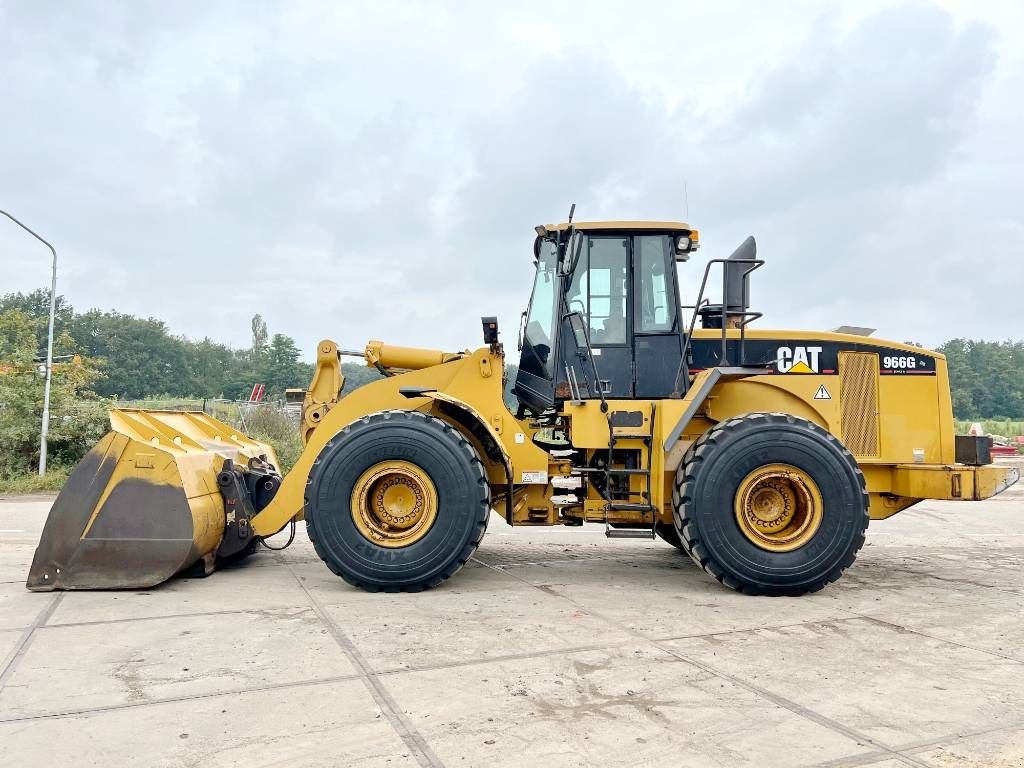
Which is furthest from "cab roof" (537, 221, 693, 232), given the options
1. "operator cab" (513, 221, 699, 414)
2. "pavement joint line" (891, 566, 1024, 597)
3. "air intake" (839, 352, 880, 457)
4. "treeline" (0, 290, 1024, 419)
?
"treeline" (0, 290, 1024, 419)

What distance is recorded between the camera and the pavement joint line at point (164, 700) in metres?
3.10

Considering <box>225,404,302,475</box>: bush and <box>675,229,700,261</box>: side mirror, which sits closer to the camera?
<box>675,229,700,261</box>: side mirror

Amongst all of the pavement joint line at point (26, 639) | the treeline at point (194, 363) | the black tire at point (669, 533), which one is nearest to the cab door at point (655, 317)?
the black tire at point (669, 533)

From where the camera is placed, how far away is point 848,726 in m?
3.12

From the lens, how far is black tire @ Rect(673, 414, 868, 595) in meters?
5.38

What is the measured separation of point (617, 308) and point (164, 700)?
166 inches

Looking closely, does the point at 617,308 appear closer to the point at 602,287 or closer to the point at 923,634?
the point at 602,287

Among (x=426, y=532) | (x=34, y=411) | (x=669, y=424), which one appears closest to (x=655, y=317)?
(x=669, y=424)

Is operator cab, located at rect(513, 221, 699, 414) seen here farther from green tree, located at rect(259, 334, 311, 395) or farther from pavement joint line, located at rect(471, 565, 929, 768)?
green tree, located at rect(259, 334, 311, 395)

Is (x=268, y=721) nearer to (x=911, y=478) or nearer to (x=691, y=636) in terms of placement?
(x=691, y=636)

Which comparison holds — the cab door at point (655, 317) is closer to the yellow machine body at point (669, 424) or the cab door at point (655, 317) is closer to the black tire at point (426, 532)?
the yellow machine body at point (669, 424)

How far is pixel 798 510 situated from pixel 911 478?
3.96ft

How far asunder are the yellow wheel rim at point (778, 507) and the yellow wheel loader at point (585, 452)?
16 millimetres

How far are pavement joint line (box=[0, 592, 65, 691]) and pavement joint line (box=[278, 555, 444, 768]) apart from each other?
1496 millimetres
